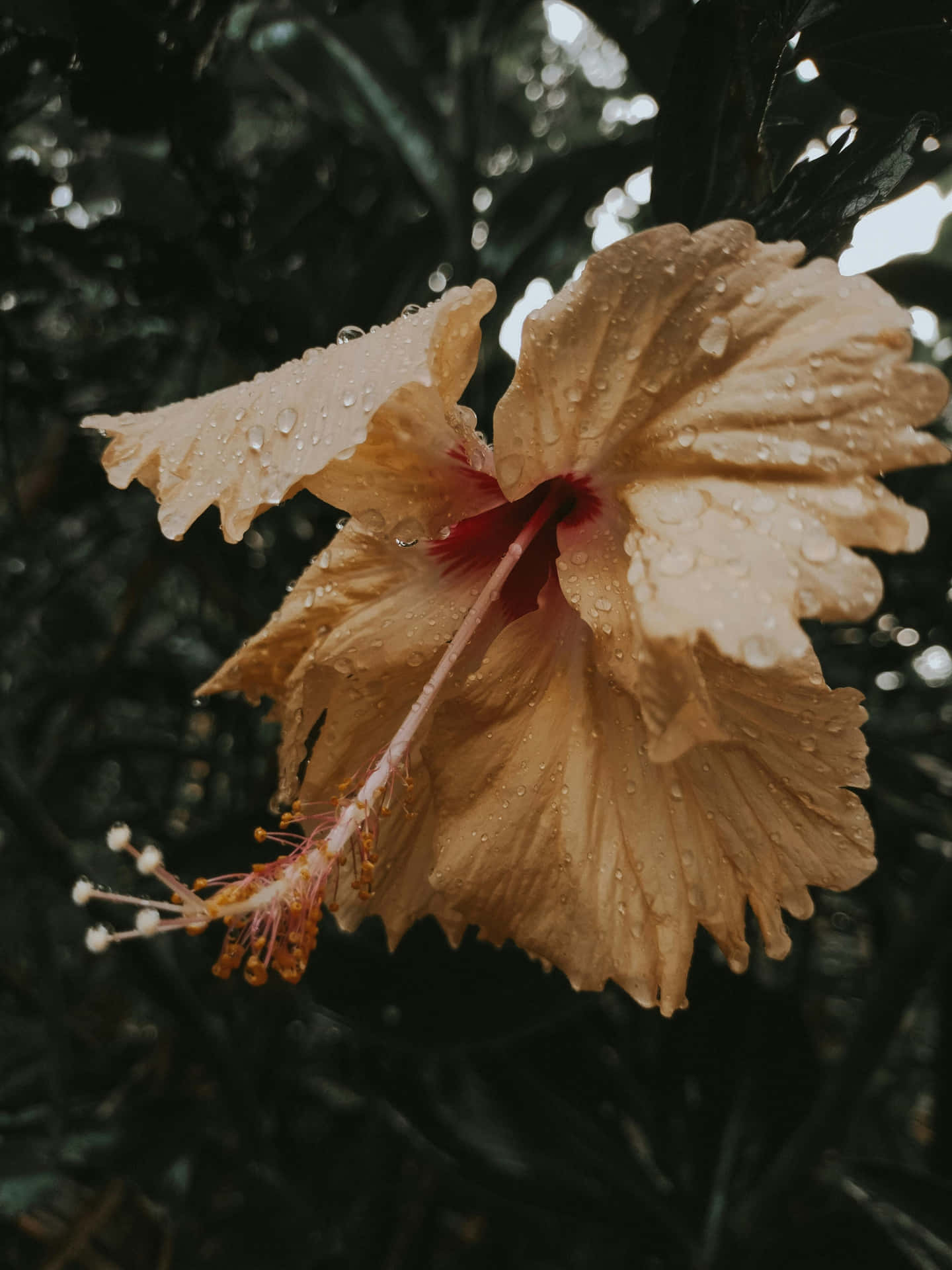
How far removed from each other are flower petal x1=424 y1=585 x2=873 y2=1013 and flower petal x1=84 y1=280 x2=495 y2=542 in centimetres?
15

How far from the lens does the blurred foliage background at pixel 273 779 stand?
1.06 meters

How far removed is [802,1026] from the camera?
4.65ft

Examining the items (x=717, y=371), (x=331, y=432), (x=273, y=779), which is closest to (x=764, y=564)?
(x=717, y=371)

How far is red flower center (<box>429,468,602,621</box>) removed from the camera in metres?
0.74

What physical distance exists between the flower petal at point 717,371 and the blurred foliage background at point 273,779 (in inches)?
7.8

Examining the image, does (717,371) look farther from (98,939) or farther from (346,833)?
(98,939)

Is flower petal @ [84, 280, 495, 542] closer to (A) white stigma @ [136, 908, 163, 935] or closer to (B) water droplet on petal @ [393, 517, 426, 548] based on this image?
(B) water droplet on petal @ [393, 517, 426, 548]

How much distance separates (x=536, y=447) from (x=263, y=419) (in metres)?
0.18

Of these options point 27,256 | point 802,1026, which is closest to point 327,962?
point 802,1026

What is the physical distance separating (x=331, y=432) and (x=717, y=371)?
24 centimetres

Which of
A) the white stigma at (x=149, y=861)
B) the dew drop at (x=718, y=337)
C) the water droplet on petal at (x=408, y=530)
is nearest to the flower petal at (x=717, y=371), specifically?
the dew drop at (x=718, y=337)

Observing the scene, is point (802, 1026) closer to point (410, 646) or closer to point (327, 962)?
point (327, 962)

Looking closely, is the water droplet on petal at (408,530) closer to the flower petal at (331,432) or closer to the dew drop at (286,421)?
the flower petal at (331,432)

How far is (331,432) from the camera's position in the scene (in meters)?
0.53
